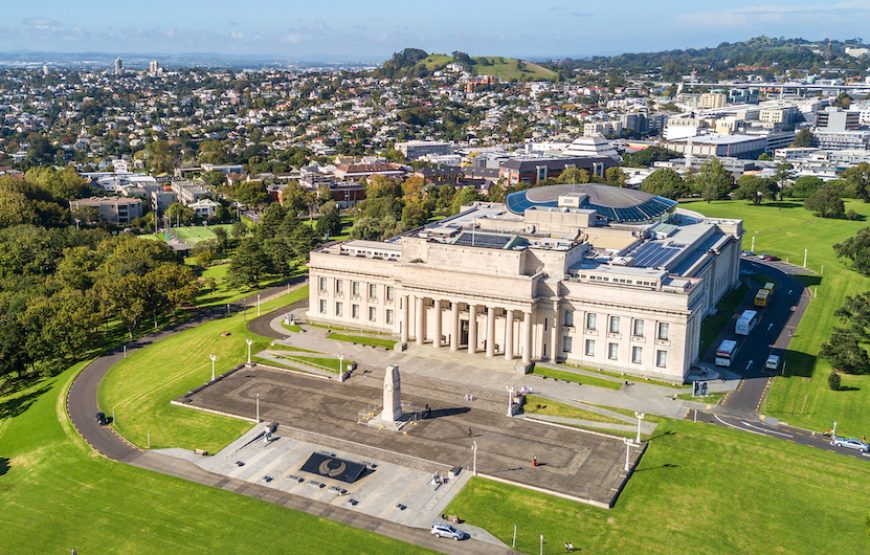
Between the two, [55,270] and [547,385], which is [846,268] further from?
[55,270]

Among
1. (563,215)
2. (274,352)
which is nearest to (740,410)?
(563,215)

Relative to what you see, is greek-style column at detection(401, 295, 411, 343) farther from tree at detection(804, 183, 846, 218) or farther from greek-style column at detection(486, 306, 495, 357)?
tree at detection(804, 183, 846, 218)

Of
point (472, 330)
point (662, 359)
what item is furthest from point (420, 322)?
point (662, 359)

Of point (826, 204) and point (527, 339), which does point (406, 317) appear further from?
point (826, 204)

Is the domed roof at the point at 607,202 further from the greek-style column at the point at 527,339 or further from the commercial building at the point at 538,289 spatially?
the greek-style column at the point at 527,339

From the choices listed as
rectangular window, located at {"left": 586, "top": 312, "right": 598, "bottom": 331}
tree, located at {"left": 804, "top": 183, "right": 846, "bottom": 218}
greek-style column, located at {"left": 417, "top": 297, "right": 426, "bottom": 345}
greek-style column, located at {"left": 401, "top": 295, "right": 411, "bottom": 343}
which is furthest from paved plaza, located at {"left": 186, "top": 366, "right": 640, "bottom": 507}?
tree, located at {"left": 804, "top": 183, "right": 846, "bottom": 218}
